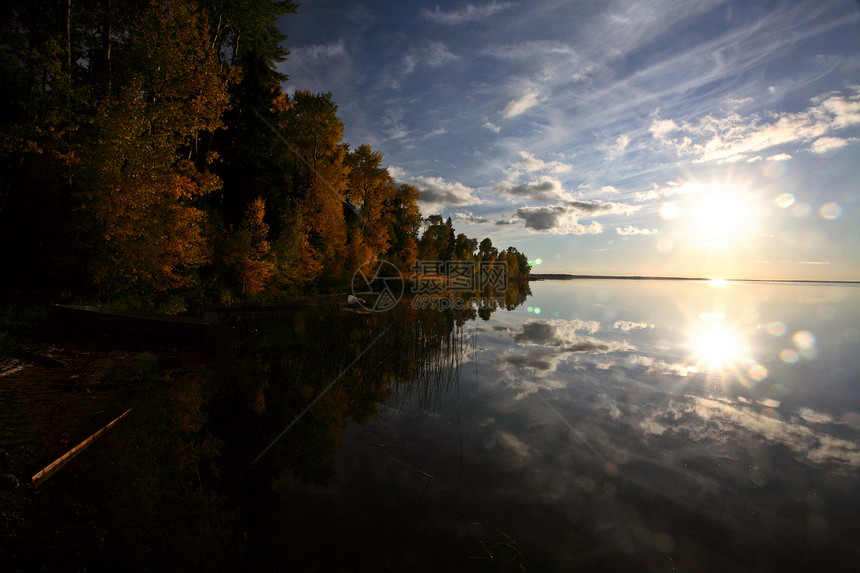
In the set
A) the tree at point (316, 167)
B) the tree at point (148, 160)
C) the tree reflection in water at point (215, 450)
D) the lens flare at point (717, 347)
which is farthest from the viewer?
the tree at point (316, 167)

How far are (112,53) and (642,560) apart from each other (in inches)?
1132

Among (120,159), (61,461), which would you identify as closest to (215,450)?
(61,461)

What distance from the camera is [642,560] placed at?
4.15 metres

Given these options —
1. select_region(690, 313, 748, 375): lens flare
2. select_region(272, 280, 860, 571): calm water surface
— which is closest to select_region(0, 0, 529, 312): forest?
select_region(272, 280, 860, 571): calm water surface

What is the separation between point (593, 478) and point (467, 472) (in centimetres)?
204

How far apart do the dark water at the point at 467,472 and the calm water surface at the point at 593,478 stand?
3cm

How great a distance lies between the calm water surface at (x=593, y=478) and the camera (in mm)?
4223

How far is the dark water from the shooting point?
4.10 metres

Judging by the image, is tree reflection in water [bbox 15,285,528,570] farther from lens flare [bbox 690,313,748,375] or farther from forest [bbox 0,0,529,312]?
lens flare [bbox 690,313,748,375]

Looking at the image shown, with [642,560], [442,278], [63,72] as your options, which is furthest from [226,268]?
[442,278]

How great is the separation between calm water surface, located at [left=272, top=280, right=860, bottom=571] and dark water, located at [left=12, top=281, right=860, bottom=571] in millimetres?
32

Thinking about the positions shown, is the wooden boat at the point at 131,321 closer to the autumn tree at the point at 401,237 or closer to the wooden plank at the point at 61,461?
the wooden plank at the point at 61,461

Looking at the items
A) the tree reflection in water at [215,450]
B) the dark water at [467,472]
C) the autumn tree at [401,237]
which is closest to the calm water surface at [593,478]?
the dark water at [467,472]

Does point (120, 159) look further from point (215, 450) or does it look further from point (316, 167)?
point (316, 167)
